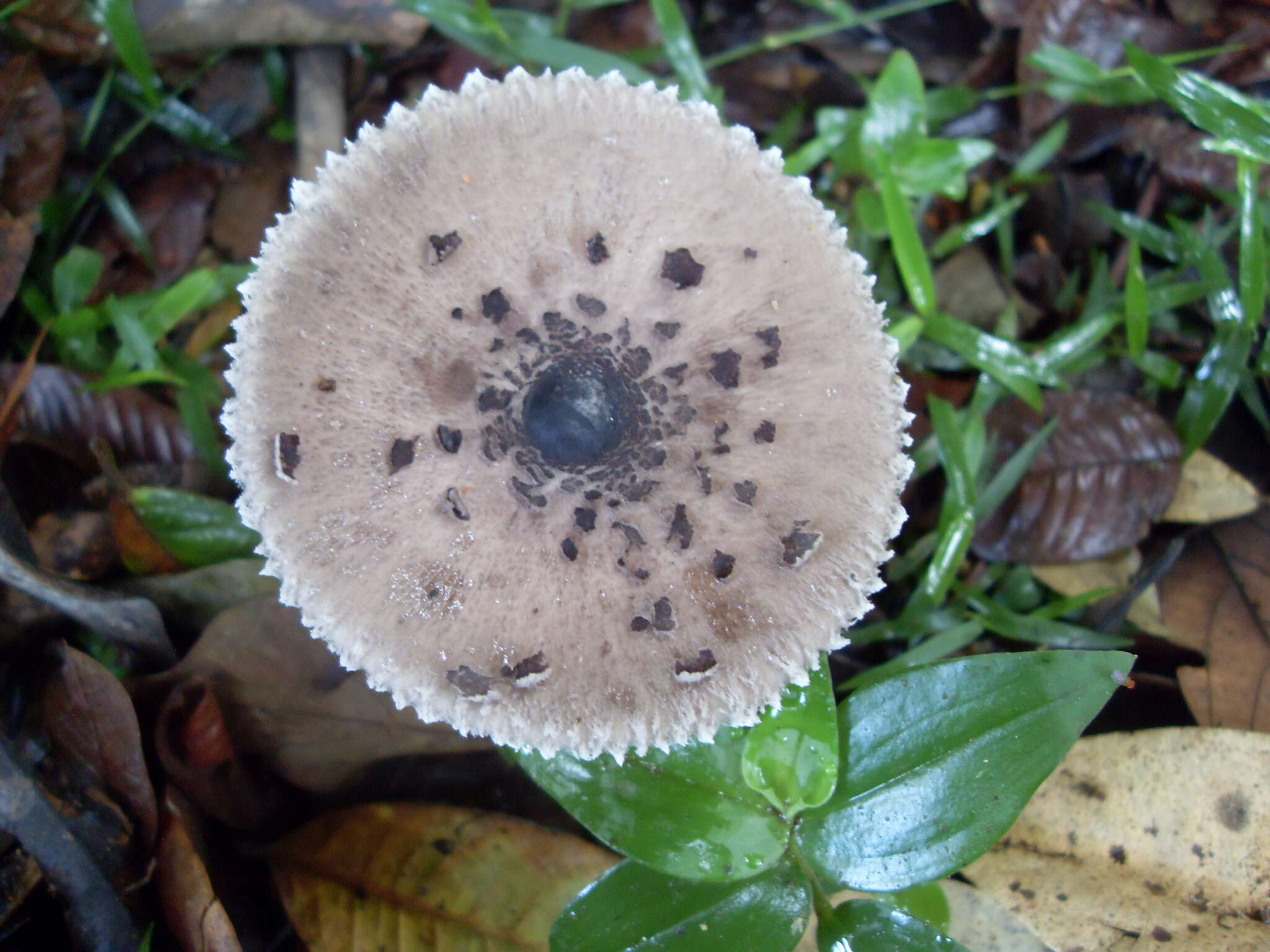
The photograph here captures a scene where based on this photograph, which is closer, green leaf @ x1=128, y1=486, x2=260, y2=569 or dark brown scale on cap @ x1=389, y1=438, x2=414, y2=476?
dark brown scale on cap @ x1=389, y1=438, x2=414, y2=476

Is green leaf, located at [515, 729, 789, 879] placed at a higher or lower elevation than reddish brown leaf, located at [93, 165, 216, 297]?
lower

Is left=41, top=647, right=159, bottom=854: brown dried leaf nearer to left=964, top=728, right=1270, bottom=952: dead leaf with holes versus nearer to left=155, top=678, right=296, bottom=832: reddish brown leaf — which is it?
left=155, top=678, right=296, bottom=832: reddish brown leaf

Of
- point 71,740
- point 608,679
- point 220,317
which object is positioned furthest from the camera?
point 220,317

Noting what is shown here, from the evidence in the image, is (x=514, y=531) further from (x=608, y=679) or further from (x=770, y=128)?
(x=770, y=128)

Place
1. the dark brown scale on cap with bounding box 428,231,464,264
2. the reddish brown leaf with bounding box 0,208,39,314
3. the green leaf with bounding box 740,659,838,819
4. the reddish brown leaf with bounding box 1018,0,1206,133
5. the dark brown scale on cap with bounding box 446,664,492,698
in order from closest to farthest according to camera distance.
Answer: the dark brown scale on cap with bounding box 446,664,492,698
the dark brown scale on cap with bounding box 428,231,464,264
the green leaf with bounding box 740,659,838,819
the reddish brown leaf with bounding box 0,208,39,314
the reddish brown leaf with bounding box 1018,0,1206,133

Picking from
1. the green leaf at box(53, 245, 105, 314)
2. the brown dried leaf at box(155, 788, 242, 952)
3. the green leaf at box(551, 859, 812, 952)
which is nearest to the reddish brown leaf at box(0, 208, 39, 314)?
the green leaf at box(53, 245, 105, 314)

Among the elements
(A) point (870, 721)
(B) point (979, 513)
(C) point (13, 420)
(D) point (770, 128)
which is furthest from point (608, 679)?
(D) point (770, 128)

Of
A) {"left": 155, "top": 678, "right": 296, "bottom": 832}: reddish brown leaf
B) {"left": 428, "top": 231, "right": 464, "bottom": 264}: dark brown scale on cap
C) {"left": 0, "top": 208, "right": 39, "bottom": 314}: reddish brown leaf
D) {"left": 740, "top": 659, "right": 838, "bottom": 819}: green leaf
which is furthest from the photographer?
{"left": 0, "top": 208, "right": 39, "bottom": 314}: reddish brown leaf
